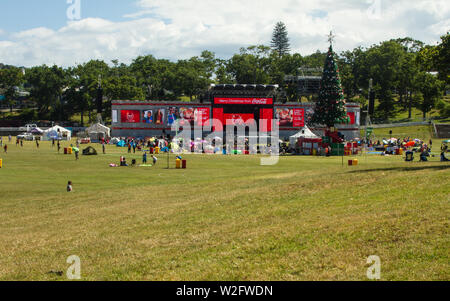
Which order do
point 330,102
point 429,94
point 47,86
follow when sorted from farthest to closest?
point 47,86 < point 429,94 < point 330,102

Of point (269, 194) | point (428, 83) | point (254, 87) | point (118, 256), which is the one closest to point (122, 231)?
point (118, 256)

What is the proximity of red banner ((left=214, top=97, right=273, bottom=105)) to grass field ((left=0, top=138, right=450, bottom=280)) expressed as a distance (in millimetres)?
52817

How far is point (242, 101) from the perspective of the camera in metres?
82.1

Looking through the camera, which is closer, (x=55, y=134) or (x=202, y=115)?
(x=202, y=115)

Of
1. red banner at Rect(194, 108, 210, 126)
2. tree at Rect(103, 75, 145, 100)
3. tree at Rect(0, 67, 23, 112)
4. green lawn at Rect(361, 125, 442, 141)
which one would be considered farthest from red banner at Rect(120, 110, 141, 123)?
tree at Rect(0, 67, 23, 112)

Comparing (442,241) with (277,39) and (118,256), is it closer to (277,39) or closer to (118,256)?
(118,256)

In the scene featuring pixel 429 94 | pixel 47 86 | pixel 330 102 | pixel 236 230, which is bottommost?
pixel 236 230

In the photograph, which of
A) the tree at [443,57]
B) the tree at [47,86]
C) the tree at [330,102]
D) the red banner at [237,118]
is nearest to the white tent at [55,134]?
the red banner at [237,118]

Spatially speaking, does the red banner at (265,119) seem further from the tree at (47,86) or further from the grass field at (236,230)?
the tree at (47,86)

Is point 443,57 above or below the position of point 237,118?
above

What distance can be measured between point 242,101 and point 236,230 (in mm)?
67397

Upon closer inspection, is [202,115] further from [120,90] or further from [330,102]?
[120,90]

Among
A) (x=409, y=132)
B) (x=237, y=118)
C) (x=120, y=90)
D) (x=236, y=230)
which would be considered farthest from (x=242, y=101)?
(x=236, y=230)

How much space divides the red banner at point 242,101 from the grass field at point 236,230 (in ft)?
173
